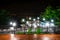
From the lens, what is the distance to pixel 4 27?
8.32 metres

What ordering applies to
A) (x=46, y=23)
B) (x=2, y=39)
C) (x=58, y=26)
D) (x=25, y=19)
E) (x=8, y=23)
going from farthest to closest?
(x=25, y=19) < (x=8, y=23) < (x=46, y=23) < (x=58, y=26) < (x=2, y=39)

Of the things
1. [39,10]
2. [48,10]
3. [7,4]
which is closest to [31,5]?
[39,10]

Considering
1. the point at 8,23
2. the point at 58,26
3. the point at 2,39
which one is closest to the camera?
the point at 2,39

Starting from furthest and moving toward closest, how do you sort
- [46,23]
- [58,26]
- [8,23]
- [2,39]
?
[8,23] < [46,23] < [58,26] < [2,39]

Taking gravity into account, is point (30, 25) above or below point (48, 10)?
below

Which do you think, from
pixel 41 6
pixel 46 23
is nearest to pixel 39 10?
pixel 41 6

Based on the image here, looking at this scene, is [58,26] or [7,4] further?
[7,4]

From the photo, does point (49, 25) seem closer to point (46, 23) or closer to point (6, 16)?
point (46, 23)

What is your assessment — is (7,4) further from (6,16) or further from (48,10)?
(48,10)

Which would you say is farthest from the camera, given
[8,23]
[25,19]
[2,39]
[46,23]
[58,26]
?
[25,19]

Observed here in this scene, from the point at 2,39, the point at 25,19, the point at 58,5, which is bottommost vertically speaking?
the point at 2,39

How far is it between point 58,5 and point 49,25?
1349 millimetres

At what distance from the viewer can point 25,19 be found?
30.6 feet

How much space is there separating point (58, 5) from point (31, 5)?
5.92 feet
